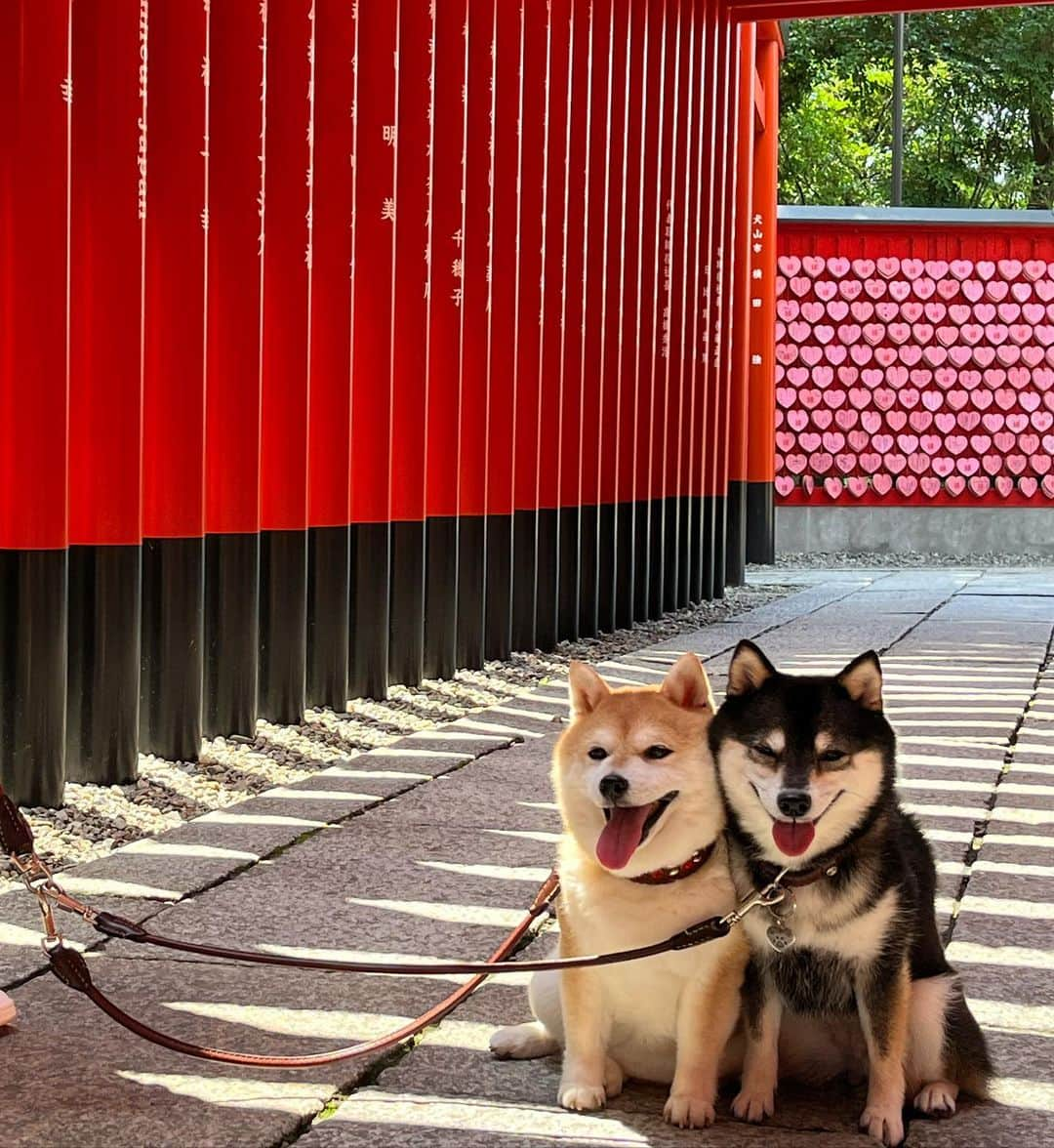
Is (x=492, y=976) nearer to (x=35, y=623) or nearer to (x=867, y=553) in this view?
(x=35, y=623)

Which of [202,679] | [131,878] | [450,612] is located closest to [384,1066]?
[131,878]

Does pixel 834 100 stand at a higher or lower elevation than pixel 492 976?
higher

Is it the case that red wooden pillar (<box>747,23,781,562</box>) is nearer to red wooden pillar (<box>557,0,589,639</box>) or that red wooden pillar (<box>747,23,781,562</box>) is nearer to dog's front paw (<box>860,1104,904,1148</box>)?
red wooden pillar (<box>557,0,589,639</box>)

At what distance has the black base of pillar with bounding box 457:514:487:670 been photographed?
8.93m

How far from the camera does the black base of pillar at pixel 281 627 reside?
6.96 m

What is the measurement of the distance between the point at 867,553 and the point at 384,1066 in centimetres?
1705

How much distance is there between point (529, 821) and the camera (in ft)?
17.3

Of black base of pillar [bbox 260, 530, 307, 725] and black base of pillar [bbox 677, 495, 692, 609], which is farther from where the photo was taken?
black base of pillar [bbox 677, 495, 692, 609]

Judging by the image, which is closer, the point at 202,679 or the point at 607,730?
the point at 607,730

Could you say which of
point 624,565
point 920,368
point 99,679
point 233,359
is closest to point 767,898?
point 99,679

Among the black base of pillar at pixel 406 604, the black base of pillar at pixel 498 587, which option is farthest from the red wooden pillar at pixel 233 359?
the black base of pillar at pixel 498 587

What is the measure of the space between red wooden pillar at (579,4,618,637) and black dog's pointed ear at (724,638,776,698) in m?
7.86

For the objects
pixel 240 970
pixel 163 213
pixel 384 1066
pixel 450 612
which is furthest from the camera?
pixel 450 612

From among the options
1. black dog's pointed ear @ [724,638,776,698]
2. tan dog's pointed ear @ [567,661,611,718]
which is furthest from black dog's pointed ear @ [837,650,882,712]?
tan dog's pointed ear @ [567,661,611,718]
